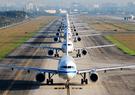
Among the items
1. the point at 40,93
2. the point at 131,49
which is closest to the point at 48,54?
the point at 131,49

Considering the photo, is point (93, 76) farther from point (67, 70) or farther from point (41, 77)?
point (41, 77)

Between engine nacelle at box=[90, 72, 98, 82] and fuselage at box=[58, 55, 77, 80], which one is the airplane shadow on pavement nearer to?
engine nacelle at box=[90, 72, 98, 82]

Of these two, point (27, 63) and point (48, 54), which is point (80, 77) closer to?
point (27, 63)

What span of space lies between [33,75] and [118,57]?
26.9 metres

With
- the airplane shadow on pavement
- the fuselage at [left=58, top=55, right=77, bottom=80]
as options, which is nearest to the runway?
the airplane shadow on pavement

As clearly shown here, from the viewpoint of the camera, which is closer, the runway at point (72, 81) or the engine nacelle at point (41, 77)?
the runway at point (72, 81)

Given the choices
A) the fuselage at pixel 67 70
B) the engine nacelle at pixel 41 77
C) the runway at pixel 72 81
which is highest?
the fuselage at pixel 67 70

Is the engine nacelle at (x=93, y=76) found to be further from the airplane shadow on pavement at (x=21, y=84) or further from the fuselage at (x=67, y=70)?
the fuselage at (x=67, y=70)

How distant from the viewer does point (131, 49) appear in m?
98.2

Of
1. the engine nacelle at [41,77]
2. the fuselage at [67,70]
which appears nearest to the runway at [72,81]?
the engine nacelle at [41,77]

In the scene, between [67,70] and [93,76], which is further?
[93,76]

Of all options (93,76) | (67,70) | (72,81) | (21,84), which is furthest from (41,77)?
(93,76)

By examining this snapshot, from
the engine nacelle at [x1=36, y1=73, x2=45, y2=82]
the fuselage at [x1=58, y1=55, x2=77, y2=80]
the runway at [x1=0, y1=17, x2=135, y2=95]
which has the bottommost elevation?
the runway at [x1=0, y1=17, x2=135, y2=95]

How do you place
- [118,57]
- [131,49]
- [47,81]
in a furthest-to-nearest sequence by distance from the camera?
[131,49]
[118,57]
[47,81]
